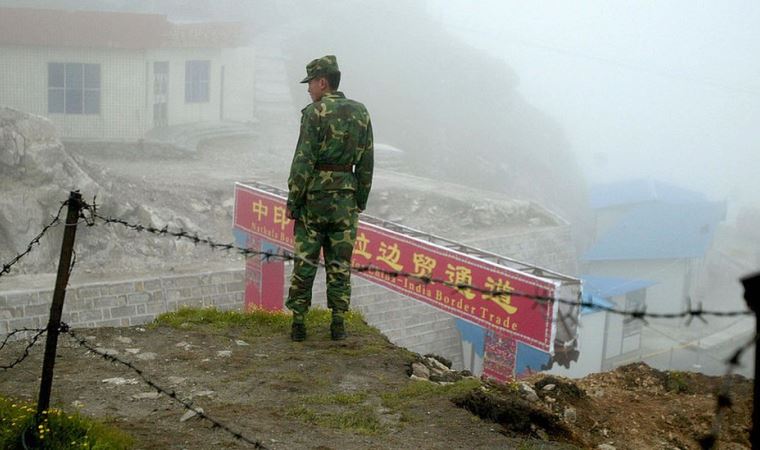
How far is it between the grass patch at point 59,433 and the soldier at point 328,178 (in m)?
2.64

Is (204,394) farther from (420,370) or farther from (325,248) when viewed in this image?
(420,370)

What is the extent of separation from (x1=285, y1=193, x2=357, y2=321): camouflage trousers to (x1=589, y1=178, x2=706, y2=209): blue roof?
32.9 metres

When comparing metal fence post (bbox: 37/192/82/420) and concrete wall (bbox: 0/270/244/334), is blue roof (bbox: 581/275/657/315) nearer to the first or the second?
concrete wall (bbox: 0/270/244/334)

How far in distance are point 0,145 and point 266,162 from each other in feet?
41.7

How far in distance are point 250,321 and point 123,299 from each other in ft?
35.8

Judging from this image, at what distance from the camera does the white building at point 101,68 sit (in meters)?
29.8

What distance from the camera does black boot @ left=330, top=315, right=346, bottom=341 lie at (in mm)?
8134

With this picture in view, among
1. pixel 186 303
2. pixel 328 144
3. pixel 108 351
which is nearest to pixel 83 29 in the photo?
pixel 186 303

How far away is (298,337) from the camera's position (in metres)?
8.17

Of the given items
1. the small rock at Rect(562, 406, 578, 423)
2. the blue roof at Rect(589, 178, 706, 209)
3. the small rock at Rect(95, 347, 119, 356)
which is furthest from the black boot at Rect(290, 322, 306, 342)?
the blue roof at Rect(589, 178, 706, 209)

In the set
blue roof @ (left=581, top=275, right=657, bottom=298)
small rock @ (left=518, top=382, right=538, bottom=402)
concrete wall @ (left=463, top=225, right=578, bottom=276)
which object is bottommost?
blue roof @ (left=581, top=275, right=657, bottom=298)

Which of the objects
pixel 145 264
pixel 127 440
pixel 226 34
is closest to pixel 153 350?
pixel 127 440

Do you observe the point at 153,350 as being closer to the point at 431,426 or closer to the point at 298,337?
the point at 298,337

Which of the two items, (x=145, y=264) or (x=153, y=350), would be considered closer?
(x=153, y=350)
